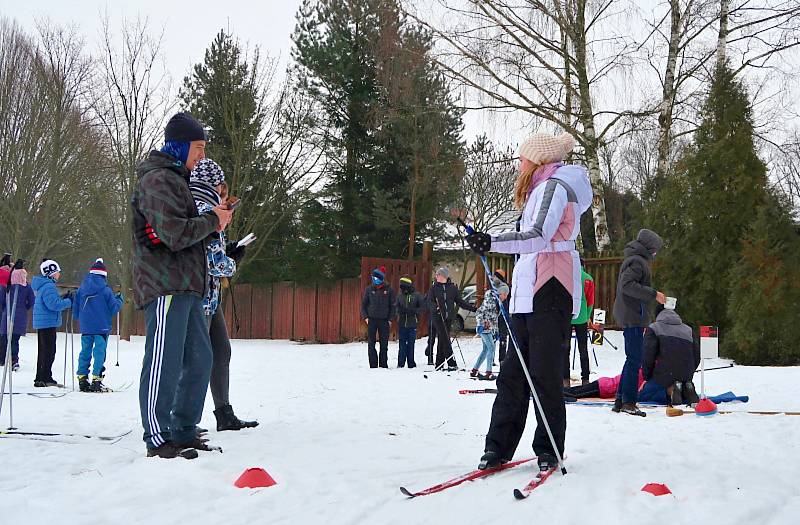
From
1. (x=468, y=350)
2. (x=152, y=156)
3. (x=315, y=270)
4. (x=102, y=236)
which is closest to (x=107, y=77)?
(x=102, y=236)

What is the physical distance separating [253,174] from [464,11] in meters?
10.2

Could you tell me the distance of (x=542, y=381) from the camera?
4.18m

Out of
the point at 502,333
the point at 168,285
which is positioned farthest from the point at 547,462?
the point at 502,333

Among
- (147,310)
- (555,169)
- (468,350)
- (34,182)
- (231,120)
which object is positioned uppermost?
(231,120)

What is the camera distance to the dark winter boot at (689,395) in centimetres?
744

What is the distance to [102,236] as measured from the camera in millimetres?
26266

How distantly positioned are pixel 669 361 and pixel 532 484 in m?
4.26

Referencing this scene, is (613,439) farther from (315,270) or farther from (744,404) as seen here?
(315,270)

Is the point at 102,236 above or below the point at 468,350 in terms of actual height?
above

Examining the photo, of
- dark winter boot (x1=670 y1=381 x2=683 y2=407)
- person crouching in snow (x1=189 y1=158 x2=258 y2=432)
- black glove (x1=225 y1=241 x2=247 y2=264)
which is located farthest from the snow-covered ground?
black glove (x1=225 y1=241 x2=247 y2=264)

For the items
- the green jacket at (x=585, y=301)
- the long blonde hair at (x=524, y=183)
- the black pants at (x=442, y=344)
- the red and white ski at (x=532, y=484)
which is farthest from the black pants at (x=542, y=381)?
the black pants at (x=442, y=344)

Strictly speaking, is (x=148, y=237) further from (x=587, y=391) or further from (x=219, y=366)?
(x=587, y=391)

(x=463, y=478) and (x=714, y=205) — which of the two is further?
(x=714, y=205)

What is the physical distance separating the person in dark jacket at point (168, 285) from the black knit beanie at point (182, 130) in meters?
0.12
